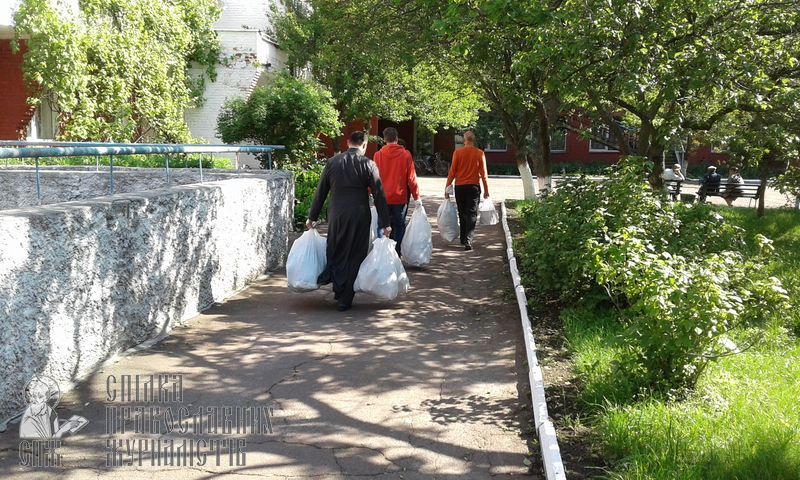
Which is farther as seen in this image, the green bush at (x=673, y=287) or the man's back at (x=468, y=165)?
the man's back at (x=468, y=165)

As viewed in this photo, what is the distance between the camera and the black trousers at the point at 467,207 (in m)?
11.7

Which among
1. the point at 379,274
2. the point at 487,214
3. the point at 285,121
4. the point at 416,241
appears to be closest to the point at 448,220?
the point at 416,241

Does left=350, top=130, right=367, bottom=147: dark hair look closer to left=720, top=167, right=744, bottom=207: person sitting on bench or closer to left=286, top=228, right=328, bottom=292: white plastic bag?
left=286, top=228, right=328, bottom=292: white plastic bag

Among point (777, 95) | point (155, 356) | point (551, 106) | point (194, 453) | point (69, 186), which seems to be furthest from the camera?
point (551, 106)

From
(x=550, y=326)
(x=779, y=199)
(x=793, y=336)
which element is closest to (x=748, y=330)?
(x=793, y=336)

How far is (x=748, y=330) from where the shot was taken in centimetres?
616

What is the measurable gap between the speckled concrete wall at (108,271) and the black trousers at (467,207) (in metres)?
3.91

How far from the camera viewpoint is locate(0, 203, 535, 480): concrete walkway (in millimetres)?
4254

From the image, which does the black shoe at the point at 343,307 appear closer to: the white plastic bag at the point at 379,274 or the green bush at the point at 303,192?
the white plastic bag at the point at 379,274

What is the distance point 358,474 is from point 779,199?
25872 millimetres

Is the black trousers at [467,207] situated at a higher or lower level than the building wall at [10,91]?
lower

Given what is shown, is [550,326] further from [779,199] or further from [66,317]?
[779,199]

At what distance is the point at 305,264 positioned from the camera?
7.90m

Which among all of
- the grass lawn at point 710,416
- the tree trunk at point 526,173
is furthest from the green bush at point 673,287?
the tree trunk at point 526,173
